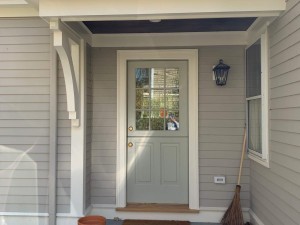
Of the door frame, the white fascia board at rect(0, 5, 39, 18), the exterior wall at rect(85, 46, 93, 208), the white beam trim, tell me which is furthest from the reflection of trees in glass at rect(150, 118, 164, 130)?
the white fascia board at rect(0, 5, 39, 18)

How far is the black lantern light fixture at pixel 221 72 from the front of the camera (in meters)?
3.88

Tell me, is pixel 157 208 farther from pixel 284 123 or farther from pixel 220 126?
pixel 284 123

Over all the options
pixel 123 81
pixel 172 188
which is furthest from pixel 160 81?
pixel 172 188

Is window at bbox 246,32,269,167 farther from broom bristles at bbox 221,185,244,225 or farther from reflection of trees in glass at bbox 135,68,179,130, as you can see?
reflection of trees in glass at bbox 135,68,179,130

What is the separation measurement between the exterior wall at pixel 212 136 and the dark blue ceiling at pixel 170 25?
0.31 m

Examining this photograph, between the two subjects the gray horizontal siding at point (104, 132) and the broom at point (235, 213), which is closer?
the broom at point (235, 213)

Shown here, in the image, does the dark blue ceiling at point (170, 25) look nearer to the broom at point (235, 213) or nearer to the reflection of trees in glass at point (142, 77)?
the reflection of trees in glass at point (142, 77)

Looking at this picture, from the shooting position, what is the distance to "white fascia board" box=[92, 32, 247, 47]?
3982mm

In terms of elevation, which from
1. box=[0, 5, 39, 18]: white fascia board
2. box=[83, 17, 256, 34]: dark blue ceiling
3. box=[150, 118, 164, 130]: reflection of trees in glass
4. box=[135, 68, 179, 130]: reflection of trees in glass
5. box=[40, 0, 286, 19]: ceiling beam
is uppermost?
box=[0, 5, 39, 18]: white fascia board

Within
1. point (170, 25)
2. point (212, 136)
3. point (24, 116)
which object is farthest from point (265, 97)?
point (24, 116)

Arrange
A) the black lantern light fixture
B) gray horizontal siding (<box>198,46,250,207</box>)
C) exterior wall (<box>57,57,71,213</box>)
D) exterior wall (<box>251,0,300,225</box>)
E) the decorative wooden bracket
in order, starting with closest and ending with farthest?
exterior wall (<box>251,0,300,225</box>) → the decorative wooden bracket → exterior wall (<box>57,57,71,213</box>) → the black lantern light fixture → gray horizontal siding (<box>198,46,250,207</box>)

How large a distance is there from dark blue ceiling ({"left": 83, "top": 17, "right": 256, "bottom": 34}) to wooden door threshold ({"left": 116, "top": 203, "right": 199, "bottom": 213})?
2.23m

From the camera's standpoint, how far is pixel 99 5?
2801 millimetres

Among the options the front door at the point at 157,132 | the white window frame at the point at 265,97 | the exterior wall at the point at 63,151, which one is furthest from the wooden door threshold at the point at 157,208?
the white window frame at the point at 265,97
